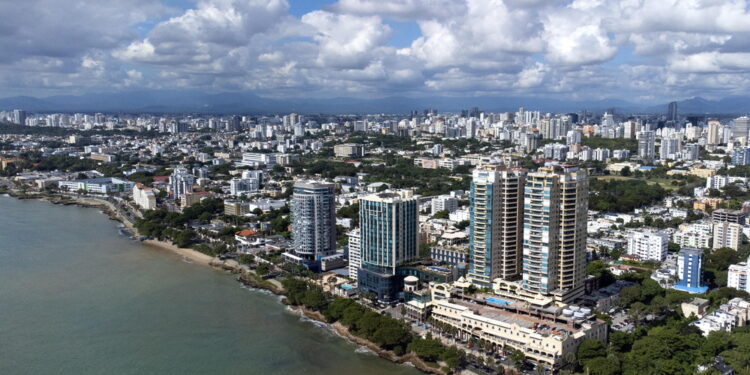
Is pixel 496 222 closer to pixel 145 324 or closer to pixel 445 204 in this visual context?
pixel 145 324

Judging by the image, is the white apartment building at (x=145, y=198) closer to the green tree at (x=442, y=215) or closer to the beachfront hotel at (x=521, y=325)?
the green tree at (x=442, y=215)

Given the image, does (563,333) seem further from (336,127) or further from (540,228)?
(336,127)

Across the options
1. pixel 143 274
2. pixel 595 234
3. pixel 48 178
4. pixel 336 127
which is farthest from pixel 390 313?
pixel 336 127

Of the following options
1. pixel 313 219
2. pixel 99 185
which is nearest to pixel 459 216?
pixel 313 219

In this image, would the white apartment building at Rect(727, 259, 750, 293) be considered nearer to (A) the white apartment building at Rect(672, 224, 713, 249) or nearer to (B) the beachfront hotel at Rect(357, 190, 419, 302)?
(A) the white apartment building at Rect(672, 224, 713, 249)

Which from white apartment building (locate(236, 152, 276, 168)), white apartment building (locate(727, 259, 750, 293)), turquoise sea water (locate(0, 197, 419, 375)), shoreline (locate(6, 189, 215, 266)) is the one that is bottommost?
turquoise sea water (locate(0, 197, 419, 375))

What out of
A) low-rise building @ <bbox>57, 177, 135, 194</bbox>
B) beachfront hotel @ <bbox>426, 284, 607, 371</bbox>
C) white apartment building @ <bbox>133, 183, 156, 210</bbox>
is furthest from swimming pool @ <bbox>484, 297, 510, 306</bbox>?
low-rise building @ <bbox>57, 177, 135, 194</bbox>

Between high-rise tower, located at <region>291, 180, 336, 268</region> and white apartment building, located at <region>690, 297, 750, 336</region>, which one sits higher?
high-rise tower, located at <region>291, 180, 336, 268</region>
